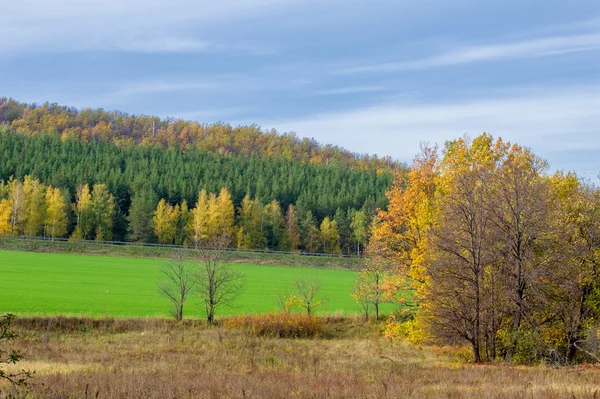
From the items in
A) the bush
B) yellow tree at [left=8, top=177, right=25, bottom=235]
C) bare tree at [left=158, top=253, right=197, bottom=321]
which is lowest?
the bush

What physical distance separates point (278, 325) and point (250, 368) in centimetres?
1619

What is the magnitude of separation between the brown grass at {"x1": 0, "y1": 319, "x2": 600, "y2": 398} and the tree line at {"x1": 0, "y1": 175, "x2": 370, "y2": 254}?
7276cm

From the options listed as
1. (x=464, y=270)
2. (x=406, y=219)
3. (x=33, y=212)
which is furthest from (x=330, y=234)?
(x=464, y=270)

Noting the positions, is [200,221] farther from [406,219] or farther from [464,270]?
[464,270]

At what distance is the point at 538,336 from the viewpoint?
27.3m

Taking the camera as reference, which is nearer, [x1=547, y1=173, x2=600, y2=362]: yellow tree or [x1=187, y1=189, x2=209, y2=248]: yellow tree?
[x1=547, y1=173, x2=600, y2=362]: yellow tree

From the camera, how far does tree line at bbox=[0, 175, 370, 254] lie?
114 m

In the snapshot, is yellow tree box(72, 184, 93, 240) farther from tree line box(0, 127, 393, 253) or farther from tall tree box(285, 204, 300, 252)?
tall tree box(285, 204, 300, 252)

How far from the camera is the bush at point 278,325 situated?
123 feet

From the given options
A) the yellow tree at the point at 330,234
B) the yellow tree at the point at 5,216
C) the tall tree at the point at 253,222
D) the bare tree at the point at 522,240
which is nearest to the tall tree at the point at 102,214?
the yellow tree at the point at 5,216

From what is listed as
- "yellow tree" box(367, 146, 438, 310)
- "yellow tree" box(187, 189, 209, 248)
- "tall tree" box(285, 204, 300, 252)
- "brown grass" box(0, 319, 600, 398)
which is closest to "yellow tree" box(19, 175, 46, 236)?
"yellow tree" box(187, 189, 209, 248)

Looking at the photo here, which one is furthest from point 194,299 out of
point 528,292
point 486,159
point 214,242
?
point 528,292

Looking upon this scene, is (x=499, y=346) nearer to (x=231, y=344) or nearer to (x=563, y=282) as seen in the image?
(x=563, y=282)

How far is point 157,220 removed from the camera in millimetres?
116562
